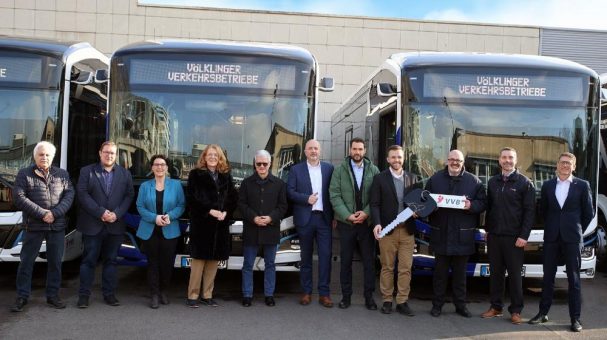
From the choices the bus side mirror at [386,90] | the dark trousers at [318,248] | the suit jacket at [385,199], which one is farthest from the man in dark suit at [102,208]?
the bus side mirror at [386,90]

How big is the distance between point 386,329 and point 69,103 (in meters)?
4.52

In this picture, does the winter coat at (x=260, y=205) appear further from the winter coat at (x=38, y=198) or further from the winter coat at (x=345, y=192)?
the winter coat at (x=38, y=198)

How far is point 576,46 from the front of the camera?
19078mm

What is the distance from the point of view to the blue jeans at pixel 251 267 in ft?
22.2

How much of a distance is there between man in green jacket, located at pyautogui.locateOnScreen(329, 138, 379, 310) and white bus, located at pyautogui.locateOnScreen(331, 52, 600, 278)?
0.58m

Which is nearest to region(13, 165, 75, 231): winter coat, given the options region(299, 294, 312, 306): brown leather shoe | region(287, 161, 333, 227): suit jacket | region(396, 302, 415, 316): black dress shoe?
region(287, 161, 333, 227): suit jacket

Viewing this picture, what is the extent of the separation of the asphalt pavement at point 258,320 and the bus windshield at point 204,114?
1.48 metres

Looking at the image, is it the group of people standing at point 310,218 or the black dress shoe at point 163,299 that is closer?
the group of people standing at point 310,218

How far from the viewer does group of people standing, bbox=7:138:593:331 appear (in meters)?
6.25

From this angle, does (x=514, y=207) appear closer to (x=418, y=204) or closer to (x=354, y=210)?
(x=418, y=204)

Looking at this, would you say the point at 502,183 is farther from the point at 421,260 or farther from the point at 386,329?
the point at 386,329

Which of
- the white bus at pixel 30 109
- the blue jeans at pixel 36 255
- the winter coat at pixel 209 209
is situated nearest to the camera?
the blue jeans at pixel 36 255

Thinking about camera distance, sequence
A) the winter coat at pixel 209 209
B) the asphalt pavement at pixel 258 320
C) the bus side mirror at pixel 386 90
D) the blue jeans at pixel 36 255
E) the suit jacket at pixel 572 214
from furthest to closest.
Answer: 1. the bus side mirror at pixel 386 90
2. the winter coat at pixel 209 209
3. the blue jeans at pixel 36 255
4. the suit jacket at pixel 572 214
5. the asphalt pavement at pixel 258 320

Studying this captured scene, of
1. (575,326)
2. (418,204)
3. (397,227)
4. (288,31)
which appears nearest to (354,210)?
(397,227)
